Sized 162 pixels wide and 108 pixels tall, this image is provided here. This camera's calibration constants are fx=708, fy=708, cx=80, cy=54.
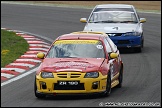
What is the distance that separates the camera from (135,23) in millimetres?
24031

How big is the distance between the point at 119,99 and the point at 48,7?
31.3 meters

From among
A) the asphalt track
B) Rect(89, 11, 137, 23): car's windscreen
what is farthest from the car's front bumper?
Rect(89, 11, 137, 23): car's windscreen

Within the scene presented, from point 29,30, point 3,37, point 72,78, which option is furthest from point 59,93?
point 29,30

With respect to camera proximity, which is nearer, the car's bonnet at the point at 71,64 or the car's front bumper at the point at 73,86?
the car's front bumper at the point at 73,86

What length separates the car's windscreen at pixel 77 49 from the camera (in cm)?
1448

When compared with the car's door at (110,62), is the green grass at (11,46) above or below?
below

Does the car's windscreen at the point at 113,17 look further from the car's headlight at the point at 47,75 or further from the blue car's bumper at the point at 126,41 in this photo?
the car's headlight at the point at 47,75

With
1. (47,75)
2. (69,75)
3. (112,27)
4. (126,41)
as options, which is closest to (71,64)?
(69,75)

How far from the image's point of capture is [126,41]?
2292 cm

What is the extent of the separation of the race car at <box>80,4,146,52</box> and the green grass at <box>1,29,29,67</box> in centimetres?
236

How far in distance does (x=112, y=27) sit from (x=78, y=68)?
9.73 m

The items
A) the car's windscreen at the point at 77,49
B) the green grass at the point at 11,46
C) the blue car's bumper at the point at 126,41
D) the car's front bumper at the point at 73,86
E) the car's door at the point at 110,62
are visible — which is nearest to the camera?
the car's front bumper at the point at 73,86

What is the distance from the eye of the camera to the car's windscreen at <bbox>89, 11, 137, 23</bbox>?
2411 cm

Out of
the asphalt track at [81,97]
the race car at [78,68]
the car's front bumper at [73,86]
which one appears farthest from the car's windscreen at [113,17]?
the car's front bumper at [73,86]
